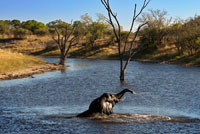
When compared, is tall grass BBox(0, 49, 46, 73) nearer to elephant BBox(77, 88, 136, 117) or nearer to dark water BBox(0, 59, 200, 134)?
dark water BBox(0, 59, 200, 134)

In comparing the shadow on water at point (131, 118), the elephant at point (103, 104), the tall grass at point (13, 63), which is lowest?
the shadow on water at point (131, 118)

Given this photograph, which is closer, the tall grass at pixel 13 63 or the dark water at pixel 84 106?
the dark water at pixel 84 106

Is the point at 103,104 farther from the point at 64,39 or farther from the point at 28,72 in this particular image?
the point at 64,39

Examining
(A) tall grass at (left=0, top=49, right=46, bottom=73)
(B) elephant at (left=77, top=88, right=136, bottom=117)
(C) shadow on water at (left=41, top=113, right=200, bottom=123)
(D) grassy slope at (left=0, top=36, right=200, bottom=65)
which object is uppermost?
(D) grassy slope at (left=0, top=36, right=200, bottom=65)

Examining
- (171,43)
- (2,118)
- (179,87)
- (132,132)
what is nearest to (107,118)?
(132,132)

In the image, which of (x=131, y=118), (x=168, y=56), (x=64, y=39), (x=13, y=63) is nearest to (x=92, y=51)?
(x=64, y=39)

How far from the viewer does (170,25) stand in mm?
73812

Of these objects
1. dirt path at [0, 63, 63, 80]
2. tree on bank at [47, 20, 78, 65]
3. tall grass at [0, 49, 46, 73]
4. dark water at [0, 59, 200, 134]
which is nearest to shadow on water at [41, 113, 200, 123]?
dark water at [0, 59, 200, 134]

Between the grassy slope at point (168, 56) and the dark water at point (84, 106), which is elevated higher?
the grassy slope at point (168, 56)

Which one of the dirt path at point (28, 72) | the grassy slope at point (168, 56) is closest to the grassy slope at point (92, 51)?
the grassy slope at point (168, 56)

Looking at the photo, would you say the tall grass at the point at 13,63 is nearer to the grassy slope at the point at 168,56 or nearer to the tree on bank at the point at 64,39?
the tree on bank at the point at 64,39

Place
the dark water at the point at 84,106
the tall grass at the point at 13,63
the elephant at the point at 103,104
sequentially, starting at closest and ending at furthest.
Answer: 1. the dark water at the point at 84,106
2. the elephant at the point at 103,104
3. the tall grass at the point at 13,63

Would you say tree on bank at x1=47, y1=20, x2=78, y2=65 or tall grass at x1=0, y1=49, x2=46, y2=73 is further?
tree on bank at x1=47, y1=20, x2=78, y2=65

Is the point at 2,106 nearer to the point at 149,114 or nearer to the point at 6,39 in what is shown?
the point at 149,114
